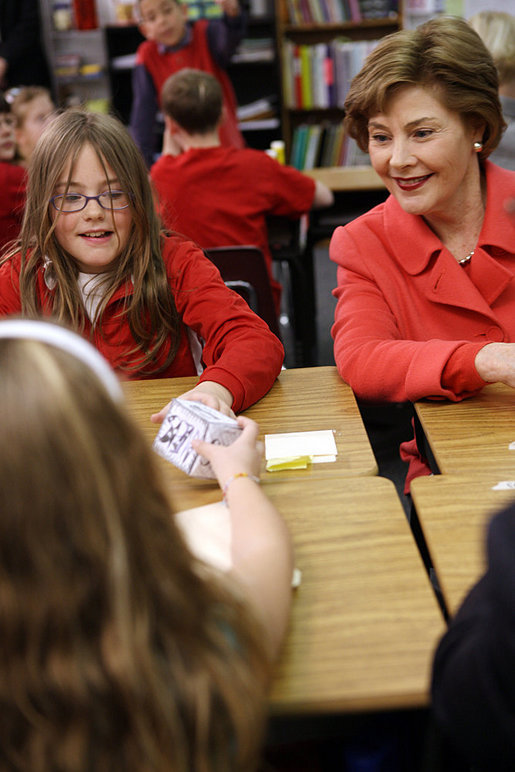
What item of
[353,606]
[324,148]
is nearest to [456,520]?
[353,606]

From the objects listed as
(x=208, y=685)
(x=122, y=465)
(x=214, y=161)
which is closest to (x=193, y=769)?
(x=208, y=685)

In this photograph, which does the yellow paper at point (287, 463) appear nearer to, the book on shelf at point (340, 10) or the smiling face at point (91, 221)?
the smiling face at point (91, 221)

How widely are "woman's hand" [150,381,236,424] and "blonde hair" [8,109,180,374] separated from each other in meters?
0.33

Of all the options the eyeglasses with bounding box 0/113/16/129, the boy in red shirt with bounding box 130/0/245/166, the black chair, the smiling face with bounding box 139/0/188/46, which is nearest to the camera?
the black chair

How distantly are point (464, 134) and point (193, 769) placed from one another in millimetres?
1446

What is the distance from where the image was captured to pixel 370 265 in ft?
5.96

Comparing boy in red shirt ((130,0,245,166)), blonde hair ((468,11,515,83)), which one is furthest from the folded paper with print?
boy in red shirt ((130,0,245,166))

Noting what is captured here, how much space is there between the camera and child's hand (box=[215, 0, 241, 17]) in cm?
447

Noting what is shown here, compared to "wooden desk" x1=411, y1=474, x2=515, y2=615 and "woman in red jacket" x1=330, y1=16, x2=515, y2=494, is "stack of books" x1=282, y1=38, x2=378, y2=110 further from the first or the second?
"wooden desk" x1=411, y1=474, x2=515, y2=615

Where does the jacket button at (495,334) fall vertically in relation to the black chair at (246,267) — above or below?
above

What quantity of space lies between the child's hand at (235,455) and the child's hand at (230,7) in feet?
12.7

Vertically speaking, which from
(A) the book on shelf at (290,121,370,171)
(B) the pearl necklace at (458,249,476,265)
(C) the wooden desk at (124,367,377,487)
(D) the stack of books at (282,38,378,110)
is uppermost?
(B) the pearl necklace at (458,249,476,265)

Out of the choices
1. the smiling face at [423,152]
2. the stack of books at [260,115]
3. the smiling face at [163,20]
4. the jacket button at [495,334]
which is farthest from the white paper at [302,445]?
the stack of books at [260,115]

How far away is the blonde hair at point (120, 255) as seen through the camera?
70.4 inches
